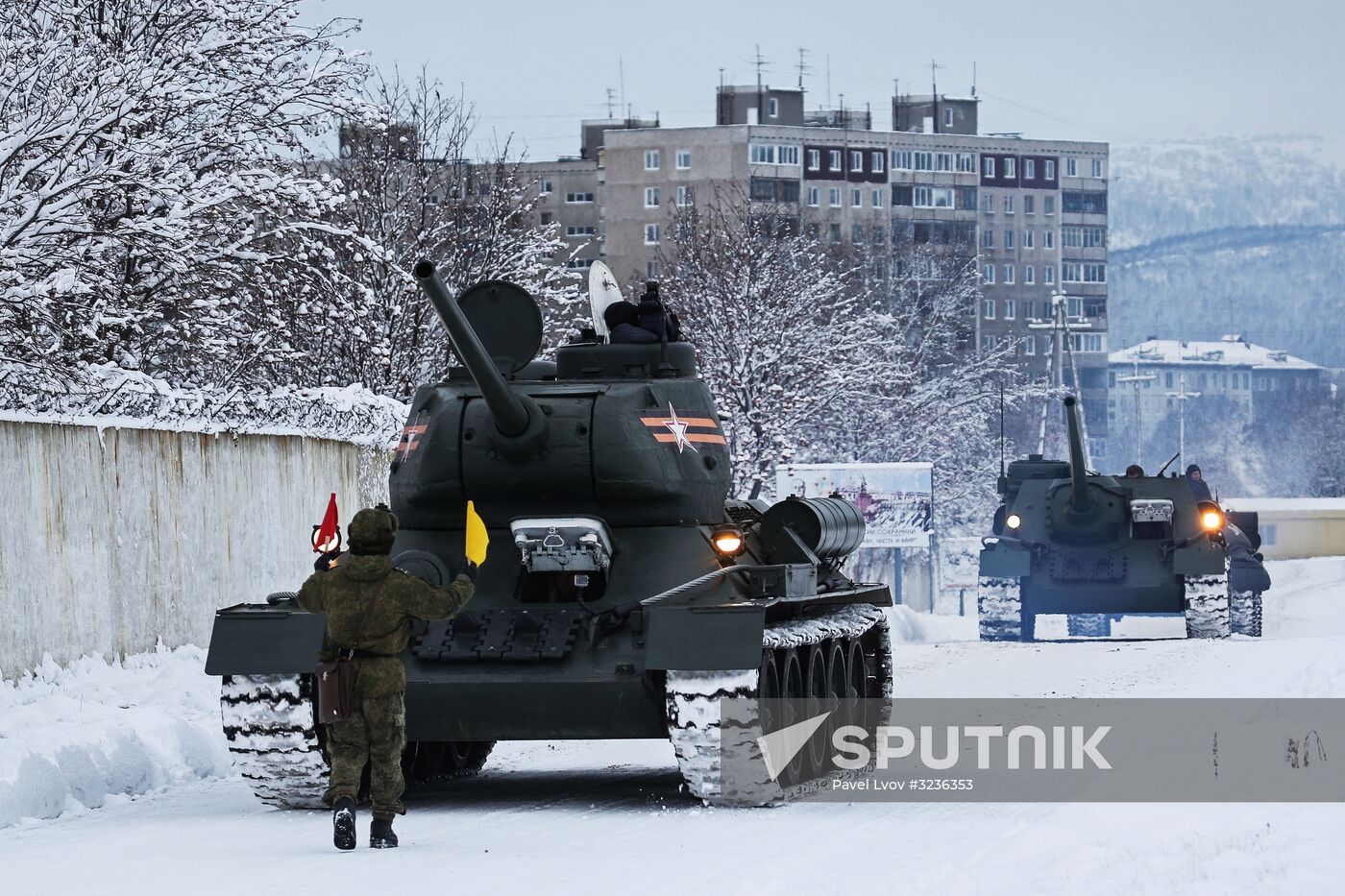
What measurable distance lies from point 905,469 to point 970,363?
112ft

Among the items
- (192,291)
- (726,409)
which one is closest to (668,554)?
(192,291)

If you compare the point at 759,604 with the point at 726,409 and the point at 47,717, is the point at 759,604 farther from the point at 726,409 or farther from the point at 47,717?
the point at 726,409

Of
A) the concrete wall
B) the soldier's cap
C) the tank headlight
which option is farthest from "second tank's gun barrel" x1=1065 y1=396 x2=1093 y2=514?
the soldier's cap

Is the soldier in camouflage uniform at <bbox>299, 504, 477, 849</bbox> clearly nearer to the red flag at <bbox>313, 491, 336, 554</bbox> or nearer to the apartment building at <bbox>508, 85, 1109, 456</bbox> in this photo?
the red flag at <bbox>313, 491, 336, 554</bbox>

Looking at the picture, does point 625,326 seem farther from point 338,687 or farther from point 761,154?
point 761,154

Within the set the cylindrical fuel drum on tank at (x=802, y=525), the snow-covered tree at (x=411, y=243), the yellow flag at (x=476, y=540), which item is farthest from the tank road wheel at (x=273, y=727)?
the snow-covered tree at (x=411, y=243)

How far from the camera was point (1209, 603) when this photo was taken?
26938 millimetres

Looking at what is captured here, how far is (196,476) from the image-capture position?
60.9ft

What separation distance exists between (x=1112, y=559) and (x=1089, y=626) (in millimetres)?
7013

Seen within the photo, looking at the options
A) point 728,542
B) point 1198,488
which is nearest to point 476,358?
point 728,542

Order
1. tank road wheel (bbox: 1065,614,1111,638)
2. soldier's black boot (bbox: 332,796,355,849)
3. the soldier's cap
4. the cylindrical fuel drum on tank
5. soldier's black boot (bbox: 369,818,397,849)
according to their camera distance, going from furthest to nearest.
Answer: tank road wheel (bbox: 1065,614,1111,638) → the cylindrical fuel drum on tank → the soldier's cap → soldier's black boot (bbox: 369,818,397,849) → soldier's black boot (bbox: 332,796,355,849)

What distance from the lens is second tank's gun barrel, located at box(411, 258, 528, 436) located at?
11797mm

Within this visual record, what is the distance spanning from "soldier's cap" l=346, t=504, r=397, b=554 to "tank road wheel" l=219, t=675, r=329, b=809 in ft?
5.82

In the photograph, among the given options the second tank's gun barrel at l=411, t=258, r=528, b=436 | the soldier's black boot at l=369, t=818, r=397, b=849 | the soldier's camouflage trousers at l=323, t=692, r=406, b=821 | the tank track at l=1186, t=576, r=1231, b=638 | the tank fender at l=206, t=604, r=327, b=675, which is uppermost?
the second tank's gun barrel at l=411, t=258, r=528, b=436
